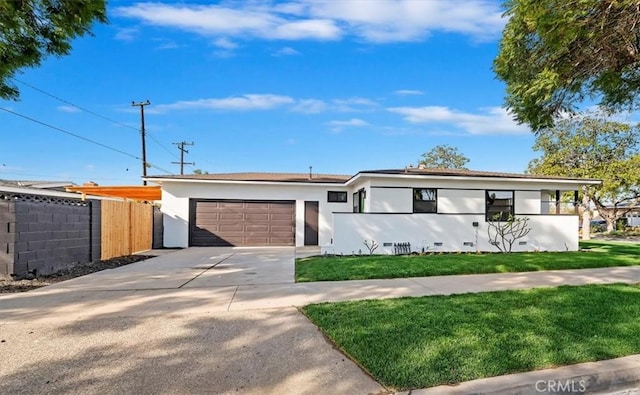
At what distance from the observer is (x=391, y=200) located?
1289cm

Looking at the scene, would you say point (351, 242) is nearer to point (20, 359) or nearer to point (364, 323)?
point (364, 323)

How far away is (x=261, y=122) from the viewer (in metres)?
23.1

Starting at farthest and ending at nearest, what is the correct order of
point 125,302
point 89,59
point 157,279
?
1. point 89,59
2. point 157,279
3. point 125,302

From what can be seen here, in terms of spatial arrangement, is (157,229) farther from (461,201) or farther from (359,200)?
(461,201)

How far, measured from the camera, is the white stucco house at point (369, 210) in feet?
41.5

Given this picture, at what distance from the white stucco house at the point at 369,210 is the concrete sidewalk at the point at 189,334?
5187mm

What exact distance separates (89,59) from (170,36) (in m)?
4.34

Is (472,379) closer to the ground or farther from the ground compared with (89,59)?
closer to the ground

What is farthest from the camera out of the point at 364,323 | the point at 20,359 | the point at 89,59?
the point at 89,59

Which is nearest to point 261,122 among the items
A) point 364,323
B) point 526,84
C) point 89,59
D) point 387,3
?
point 89,59

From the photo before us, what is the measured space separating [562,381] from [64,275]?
9.06 meters

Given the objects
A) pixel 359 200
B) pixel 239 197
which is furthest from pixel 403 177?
pixel 239 197

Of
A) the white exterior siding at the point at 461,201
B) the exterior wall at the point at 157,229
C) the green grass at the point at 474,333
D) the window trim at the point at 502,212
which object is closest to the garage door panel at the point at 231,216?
the exterior wall at the point at 157,229

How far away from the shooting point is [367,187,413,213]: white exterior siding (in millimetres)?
12734
